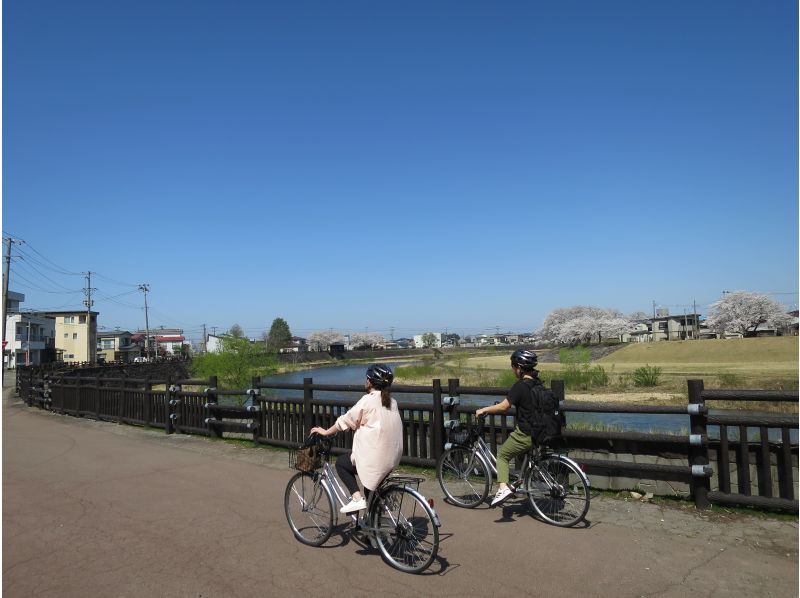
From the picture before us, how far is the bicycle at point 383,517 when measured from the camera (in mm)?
4512

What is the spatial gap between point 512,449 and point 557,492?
0.58 m

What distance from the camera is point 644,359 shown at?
61750mm

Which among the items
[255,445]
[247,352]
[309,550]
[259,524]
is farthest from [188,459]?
[247,352]

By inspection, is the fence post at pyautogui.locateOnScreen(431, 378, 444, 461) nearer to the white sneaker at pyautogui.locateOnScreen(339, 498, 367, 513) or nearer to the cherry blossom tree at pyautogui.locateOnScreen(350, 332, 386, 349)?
the white sneaker at pyautogui.locateOnScreen(339, 498, 367, 513)

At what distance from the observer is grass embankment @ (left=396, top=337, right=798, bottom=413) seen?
101ft

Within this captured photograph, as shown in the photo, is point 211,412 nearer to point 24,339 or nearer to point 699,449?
point 699,449

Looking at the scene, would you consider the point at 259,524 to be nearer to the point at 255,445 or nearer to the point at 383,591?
the point at 383,591

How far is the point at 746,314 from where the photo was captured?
8838 centimetres

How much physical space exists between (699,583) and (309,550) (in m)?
3.13

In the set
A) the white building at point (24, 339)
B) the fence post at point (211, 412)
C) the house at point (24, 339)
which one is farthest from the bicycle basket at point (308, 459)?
the white building at point (24, 339)

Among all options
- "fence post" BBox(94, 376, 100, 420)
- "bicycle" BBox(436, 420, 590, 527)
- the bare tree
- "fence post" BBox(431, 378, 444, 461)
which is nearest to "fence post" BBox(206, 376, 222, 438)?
"fence post" BBox(431, 378, 444, 461)

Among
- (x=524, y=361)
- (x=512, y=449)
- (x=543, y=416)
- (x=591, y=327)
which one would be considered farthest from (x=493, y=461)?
(x=591, y=327)

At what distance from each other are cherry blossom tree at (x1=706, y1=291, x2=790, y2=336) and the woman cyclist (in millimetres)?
98909

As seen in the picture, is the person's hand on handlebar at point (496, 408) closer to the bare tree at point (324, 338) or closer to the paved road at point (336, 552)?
the paved road at point (336, 552)
